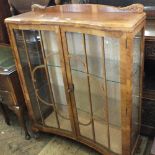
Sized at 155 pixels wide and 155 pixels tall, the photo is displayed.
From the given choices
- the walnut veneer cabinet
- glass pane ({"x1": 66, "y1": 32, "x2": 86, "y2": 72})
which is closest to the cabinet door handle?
the walnut veneer cabinet

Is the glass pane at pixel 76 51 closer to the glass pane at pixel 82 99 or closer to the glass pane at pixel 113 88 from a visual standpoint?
the glass pane at pixel 82 99

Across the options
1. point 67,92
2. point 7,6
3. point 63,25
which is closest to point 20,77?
point 67,92

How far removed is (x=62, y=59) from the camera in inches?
51.6

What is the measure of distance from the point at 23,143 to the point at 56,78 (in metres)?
0.63

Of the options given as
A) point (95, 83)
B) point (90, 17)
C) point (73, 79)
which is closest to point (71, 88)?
point (73, 79)

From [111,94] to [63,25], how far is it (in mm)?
425

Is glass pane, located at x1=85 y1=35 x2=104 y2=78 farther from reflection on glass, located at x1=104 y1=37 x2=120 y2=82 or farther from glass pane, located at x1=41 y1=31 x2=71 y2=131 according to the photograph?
glass pane, located at x1=41 y1=31 x2=71 y2=131

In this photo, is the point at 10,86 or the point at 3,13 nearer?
the point at 10,86

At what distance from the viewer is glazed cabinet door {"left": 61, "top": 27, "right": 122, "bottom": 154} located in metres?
1.17

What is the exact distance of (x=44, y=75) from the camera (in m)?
1.51

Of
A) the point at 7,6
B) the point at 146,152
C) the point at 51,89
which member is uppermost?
the point at 7,6

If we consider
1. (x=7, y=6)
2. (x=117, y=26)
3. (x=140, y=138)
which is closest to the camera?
(x=117, y=26)

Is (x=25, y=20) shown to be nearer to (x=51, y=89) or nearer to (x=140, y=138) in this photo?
(x=51, y=89)

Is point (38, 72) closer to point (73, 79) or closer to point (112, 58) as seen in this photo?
point (73, 79)
